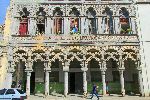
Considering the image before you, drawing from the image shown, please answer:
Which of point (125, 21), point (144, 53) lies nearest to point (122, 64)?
point (144, 53)

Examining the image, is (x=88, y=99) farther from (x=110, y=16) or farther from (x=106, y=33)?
(x=110, y=16)

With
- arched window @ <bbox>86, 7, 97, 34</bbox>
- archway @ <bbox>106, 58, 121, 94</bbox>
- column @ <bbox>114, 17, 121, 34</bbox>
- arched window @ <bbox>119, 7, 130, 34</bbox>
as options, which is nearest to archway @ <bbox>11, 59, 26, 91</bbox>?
arched window @ <bbox>86, 7, 97, 34</bbox>

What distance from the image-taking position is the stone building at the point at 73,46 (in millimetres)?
34125

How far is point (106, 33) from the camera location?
35406 mm

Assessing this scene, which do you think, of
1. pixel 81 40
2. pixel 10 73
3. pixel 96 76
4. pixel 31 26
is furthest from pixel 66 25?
pixel 10 73

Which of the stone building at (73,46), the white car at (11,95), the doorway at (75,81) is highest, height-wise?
the stone building at (73,46)

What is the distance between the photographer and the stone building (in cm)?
3412

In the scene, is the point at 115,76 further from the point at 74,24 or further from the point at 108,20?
the point at 74,24

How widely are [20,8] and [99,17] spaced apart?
9169 mm

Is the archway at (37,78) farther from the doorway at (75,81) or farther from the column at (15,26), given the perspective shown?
the column at (15,26)

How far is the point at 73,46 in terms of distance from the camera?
34.3 m

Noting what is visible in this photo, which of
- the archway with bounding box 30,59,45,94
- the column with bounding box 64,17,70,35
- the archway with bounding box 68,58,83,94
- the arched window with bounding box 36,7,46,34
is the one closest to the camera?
the column with bounding box 64,17,70,35

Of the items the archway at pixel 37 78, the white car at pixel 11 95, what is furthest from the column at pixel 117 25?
the white car at pixel 11 95

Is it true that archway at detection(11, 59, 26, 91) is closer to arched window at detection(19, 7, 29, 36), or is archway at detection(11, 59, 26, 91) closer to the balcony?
the balcony
